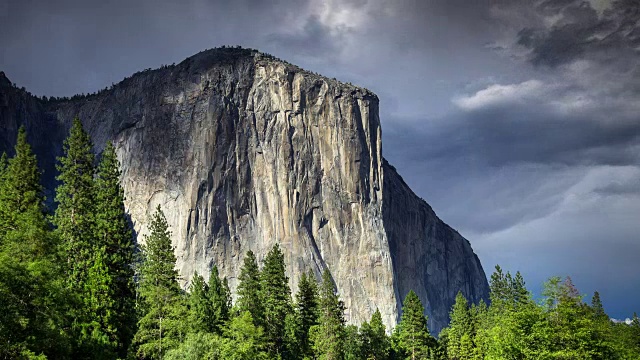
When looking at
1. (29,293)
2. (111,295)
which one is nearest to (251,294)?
(111,295)

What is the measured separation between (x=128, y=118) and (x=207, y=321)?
140735mm

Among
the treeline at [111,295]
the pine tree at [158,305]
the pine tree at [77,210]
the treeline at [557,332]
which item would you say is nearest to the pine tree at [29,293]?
the treeline at [111,295]

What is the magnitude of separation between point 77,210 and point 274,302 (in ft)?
72.3

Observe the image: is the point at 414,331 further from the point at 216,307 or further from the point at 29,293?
the point at 29,293

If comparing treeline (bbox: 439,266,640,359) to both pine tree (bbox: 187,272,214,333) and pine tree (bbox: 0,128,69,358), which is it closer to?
pine tree (bbox: 187,272,214,333)

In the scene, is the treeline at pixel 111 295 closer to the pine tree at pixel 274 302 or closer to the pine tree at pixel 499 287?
the pine tree at pixel 274 302

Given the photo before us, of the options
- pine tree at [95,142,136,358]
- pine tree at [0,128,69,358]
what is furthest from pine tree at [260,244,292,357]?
pine tree at [0,128,69,358]

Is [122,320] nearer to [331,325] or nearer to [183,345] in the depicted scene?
[183,345]

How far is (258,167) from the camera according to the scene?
17188 cm

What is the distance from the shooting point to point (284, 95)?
574 ft

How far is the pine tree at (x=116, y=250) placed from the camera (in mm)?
41656

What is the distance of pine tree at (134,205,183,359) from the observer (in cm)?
4153

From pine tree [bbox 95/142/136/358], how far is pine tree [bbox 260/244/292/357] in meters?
15.8

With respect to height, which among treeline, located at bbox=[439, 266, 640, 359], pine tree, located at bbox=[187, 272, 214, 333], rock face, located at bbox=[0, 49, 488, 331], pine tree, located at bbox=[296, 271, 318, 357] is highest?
rock face, located at bbox=[0, 49, 488, 331]
